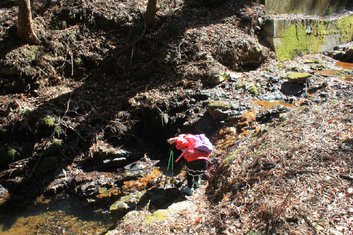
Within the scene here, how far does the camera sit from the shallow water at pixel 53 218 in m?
6.35

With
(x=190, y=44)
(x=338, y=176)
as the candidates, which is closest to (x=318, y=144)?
(x=338, y=176)

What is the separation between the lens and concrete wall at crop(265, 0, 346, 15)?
36.4 ft

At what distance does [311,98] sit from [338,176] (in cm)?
347

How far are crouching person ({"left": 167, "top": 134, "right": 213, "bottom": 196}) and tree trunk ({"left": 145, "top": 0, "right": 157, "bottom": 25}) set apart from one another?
4.90m

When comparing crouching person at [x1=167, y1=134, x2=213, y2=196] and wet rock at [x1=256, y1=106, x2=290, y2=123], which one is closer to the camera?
crouching person at [x1=167, y1=134, x2=213, y2=196]

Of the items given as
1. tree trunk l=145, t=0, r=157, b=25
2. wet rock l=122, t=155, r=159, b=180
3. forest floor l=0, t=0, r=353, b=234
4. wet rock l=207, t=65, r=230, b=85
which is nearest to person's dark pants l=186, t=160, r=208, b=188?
forest floor l=0, t=0, r=353, b=234

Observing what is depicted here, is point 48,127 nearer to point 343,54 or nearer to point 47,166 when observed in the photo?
point 47,166

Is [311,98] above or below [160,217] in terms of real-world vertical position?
above

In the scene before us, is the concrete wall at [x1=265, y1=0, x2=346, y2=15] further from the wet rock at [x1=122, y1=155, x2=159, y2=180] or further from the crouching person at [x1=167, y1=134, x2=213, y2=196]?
the crouching person at [x1=167, y1=134, x2=213, y2=196]

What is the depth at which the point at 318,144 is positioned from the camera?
17.5 ft

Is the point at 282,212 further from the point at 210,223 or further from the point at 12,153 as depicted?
the point at 12,153

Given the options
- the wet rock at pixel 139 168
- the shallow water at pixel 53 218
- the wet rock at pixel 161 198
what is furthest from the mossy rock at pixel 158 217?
the wet rock at pixel 139 168

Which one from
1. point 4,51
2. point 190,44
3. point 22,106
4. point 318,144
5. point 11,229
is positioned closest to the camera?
point 318,144

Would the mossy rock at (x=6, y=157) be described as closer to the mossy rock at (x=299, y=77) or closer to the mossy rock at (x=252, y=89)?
the mossy rock at (x=252, y=89)
